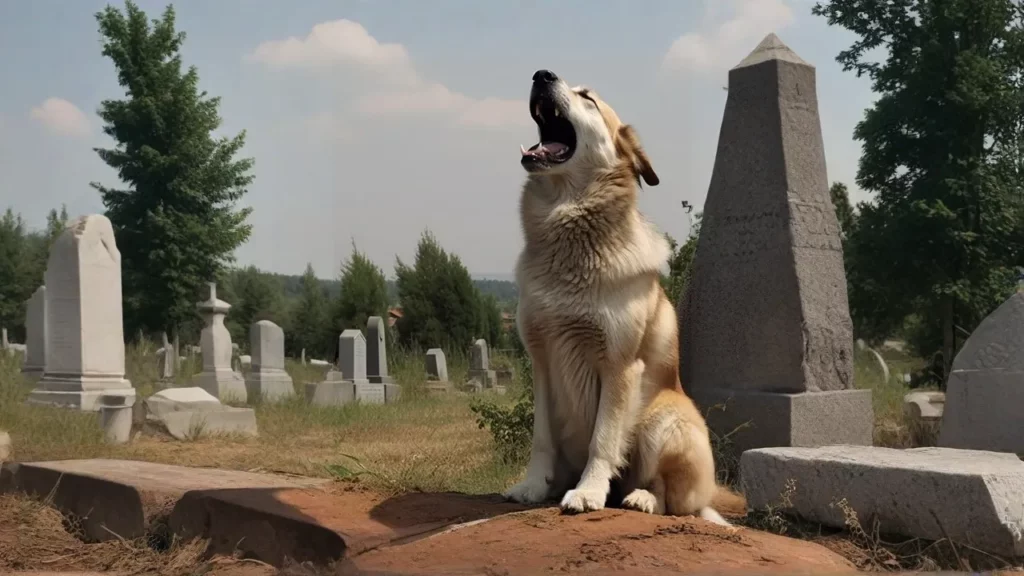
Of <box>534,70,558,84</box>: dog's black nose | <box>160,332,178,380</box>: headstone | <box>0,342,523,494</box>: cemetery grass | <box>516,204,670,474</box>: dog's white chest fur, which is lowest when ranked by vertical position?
<box>0,342,523,494</box>: cemetery grass

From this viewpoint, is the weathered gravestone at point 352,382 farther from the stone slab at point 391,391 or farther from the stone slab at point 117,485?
the stone slab at point 117,485

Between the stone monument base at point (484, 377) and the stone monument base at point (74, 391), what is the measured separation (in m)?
10.9

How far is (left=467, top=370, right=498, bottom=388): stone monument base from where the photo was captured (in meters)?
21.6

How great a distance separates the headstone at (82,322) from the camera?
11570 mm

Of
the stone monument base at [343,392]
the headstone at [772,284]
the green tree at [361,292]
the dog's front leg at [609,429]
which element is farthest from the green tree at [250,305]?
the dog's front leg at [609,429]

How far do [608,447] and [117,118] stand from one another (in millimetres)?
26347

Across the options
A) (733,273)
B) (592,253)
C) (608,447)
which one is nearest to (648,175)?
(592,253)

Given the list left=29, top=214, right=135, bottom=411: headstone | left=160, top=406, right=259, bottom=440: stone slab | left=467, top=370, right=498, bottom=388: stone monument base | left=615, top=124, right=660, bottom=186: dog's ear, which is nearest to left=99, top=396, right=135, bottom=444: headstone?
left=160, top=406, right=259, bottom=440: stone slab

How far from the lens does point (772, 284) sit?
6383mm

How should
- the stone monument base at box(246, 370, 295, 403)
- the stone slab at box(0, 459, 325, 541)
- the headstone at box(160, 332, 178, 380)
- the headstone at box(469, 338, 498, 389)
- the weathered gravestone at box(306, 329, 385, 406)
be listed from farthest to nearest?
1. the headstone at box(469, 338, 498, 389)
2. the headstone at box(160, 332, 178, 380)
3. the stone monument base at box(246, 370, 295, 403)
4. the weathered gravestone at box(306, 329, 385, 406)
5. the stone slab at box(0, 459, 325, 541)

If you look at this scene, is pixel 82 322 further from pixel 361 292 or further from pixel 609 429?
pixel 361 292

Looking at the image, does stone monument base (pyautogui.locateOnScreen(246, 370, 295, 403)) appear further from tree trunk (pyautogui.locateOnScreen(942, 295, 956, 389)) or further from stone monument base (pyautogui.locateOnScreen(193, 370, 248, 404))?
tree trunk (pyautogui.locateOnScreen(942, 295, 956, 389))

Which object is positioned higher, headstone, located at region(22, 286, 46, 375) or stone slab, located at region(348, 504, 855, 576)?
headstone, located at region(22, 286, 46, 375)

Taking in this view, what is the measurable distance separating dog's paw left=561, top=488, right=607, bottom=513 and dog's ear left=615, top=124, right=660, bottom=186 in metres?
1.60
